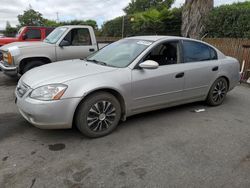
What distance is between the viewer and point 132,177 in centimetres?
270

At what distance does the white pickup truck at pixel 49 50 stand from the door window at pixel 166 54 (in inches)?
136

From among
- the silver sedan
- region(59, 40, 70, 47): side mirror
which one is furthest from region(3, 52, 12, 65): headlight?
the silver sedan

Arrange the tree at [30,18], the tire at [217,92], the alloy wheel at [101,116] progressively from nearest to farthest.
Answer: the alloy wheel at [101,116] < the tire at [217,92] < the tree at [30,18]

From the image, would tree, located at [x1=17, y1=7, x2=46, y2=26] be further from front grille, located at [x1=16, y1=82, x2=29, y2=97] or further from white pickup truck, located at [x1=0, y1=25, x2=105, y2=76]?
front grille, located at [x1=16, y1=82, x2=29, y2=97]

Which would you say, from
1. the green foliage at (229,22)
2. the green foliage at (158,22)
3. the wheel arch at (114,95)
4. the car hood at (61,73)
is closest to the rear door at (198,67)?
the wheel arch at (114,95)

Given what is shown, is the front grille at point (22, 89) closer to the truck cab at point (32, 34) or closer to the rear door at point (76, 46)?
the rear door at point (76, 46)

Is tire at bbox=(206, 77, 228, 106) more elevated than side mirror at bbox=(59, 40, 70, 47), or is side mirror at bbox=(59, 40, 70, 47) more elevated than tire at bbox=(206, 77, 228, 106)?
side mirror at bbox=(59, 40, 70, 47)

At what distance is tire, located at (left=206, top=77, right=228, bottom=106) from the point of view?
507 centimetres

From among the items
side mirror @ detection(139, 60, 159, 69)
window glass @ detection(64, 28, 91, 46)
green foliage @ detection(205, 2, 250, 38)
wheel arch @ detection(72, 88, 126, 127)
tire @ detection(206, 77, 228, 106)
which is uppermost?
green foliage @ detection(205, 2, 250, 38)

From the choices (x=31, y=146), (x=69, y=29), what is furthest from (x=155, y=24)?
(x=31, y=146)

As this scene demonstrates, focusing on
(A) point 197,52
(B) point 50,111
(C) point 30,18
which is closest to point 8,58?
(B) point 50,111

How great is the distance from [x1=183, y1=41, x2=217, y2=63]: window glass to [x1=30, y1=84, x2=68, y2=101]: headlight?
2.44 meters

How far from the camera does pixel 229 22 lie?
34.2 feet

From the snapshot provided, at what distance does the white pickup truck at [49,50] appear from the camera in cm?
637
